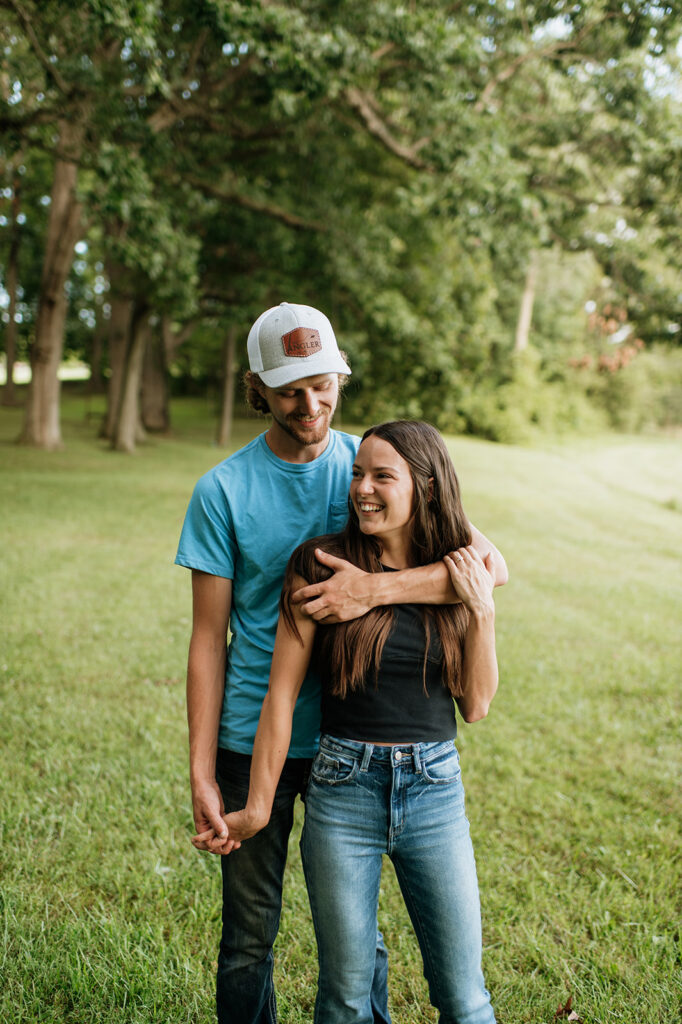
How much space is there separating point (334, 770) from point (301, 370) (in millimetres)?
1084

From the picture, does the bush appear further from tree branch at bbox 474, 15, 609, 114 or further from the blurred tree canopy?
tree branch at bbox 474, 15, 609, 114

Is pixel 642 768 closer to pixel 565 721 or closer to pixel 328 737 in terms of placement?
pixel 565 721

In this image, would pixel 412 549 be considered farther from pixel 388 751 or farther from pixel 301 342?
pixel 301 342

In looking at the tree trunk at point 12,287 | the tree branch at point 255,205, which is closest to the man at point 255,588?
the tree branch at point 255,205

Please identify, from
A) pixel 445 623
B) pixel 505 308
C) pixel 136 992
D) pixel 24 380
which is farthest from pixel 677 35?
pixel 24 380

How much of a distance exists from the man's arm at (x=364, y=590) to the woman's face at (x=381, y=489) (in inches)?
5.2

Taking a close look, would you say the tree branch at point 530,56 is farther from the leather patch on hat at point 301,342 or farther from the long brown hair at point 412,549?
the long brown hair at point 412,549

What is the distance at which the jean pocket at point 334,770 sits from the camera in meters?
1.96

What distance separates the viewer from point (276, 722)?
2.02m

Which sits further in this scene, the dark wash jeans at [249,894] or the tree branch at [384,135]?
the tree branch at [384,135]

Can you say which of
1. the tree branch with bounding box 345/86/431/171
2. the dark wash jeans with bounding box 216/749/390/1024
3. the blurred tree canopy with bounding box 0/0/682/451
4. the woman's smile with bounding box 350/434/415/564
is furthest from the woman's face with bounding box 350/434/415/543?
the tree branch with bounding box 345/86/431/171

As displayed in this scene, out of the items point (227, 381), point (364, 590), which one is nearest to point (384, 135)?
point (364, 590)

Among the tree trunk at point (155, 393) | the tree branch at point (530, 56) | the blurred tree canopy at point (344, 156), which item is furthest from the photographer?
the tree trunk at point (155, 393)

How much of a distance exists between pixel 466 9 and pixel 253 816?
12.8 m
